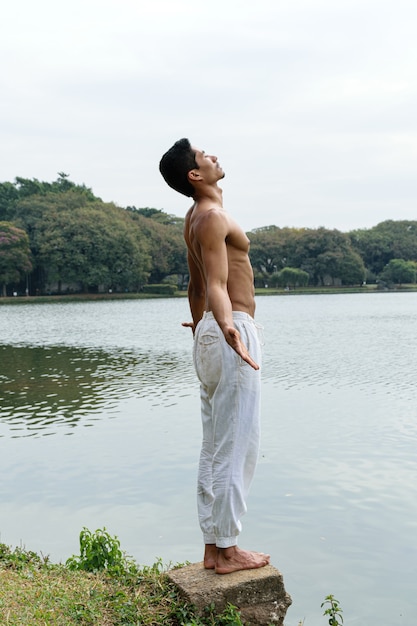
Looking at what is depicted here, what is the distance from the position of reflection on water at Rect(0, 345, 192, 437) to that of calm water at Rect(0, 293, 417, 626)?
46 mm

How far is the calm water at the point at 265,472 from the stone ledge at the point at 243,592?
0.77 meters

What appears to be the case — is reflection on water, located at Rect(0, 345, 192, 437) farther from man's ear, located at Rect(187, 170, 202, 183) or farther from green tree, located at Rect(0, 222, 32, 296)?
green tree, located at Rect(0, 222, 32, 296)

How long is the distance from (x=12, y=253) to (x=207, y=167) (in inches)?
2220

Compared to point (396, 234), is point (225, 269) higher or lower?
lower

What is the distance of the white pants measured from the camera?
342 centimetres

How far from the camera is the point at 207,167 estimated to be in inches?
142

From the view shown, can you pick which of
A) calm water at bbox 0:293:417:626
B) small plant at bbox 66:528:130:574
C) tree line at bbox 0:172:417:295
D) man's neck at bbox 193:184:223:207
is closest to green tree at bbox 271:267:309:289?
tree line at bbox 0:172:417:295

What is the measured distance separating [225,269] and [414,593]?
8.74 feet

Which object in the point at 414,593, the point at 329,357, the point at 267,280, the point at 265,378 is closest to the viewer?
the point at 414,593

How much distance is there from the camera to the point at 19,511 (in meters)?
6.07

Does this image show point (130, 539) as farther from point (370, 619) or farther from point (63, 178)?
point (63, 178)

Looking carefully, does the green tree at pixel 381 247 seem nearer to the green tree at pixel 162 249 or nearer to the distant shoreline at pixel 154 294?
the distant shoreline at pixel 154 294

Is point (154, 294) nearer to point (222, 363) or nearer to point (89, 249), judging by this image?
point (89, 249)

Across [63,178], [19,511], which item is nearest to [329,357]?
[19,511]
